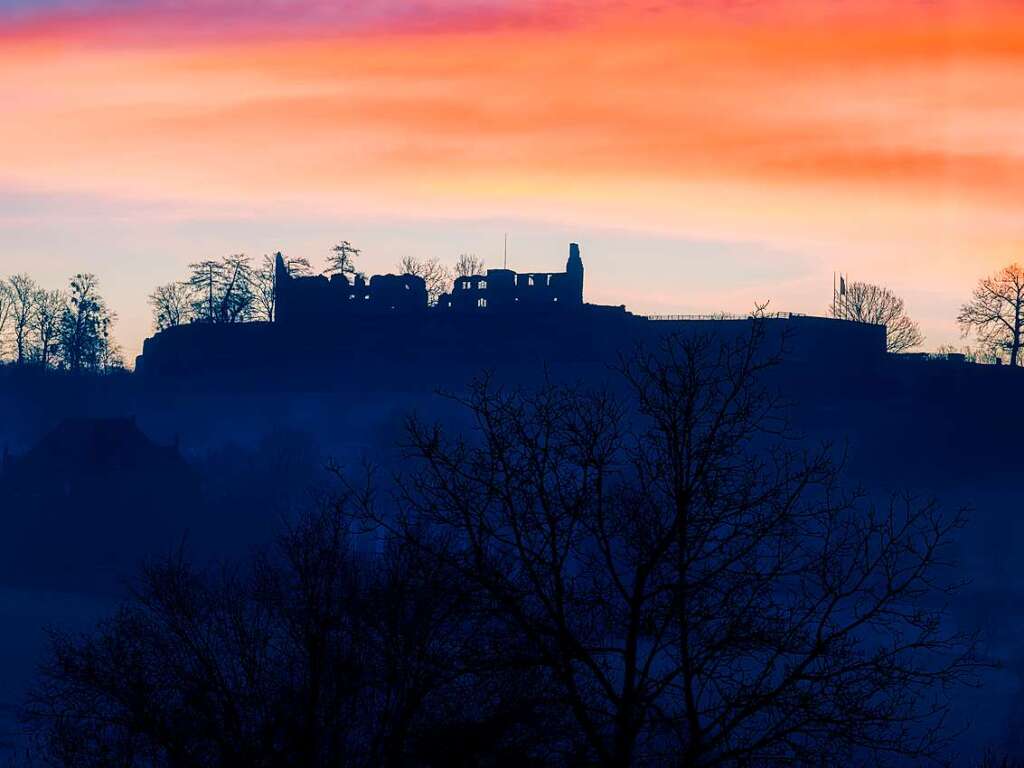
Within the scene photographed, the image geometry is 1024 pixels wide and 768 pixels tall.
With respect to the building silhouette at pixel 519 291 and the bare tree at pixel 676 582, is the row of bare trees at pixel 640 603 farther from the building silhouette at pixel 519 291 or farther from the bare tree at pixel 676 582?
the building silhouette at pixel 519 291

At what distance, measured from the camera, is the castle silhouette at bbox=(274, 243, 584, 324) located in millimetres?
98312

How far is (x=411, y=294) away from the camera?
334 ft

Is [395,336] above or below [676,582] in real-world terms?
above

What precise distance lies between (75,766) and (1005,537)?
2321 inches

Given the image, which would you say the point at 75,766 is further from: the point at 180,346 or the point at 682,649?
the point at 180,346

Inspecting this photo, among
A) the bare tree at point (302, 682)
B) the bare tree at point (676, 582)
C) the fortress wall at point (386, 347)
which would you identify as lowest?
the bare tree at point (302, 682)

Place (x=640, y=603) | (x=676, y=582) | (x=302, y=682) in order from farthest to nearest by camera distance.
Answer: (x=302, y=682)
(x=676, y=582)
(x=640, y=603)

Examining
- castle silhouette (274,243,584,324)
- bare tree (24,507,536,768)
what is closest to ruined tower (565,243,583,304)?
castle silhouette (274,243,584,324)

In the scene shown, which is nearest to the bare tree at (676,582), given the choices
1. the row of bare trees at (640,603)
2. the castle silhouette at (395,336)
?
the row of bare trees at (640,603)

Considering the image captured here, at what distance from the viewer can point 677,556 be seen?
811 centimetres

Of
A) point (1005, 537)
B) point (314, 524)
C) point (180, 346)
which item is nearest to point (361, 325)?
point (180, 346)

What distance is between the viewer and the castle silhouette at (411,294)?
98312 millimetres

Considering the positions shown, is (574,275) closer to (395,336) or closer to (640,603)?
(395,336)

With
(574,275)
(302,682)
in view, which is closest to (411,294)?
(574,275)
